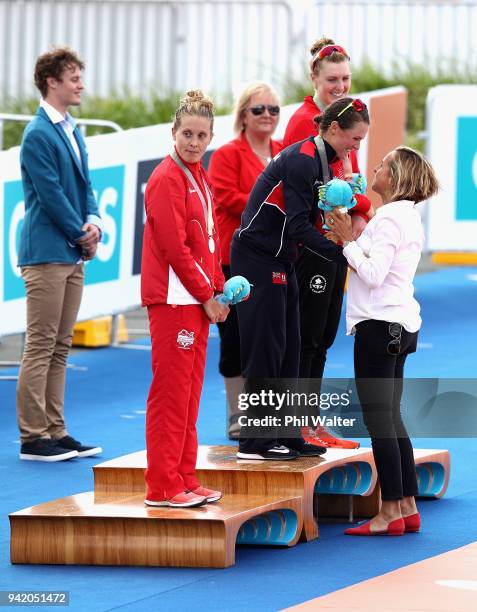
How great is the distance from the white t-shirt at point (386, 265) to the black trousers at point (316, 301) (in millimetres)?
753

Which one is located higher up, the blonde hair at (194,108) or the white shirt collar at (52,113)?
the white shirt collar at (52,113)

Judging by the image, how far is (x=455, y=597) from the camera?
597cm

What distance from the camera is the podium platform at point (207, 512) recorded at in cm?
641

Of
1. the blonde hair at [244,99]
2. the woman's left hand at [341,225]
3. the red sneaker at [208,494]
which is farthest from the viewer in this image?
the blonde hair at [244,99]

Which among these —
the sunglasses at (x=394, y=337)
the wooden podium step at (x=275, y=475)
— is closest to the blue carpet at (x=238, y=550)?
the wooden podium step at (x=275, y=475)

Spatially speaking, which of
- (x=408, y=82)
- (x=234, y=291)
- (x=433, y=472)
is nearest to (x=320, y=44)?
(x=234, y=291)

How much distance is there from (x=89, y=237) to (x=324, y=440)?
73.4 inches

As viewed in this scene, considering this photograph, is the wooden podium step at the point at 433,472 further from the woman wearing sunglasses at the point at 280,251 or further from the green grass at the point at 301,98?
the green grass at the point at 301,98

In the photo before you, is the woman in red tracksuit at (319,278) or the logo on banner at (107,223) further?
the logo on banner at (107,223)

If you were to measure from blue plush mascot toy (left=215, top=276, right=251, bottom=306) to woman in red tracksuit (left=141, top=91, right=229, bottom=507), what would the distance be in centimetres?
5

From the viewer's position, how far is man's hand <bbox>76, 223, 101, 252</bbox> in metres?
8.65

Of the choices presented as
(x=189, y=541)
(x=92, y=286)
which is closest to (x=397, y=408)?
(x=189, y=541)

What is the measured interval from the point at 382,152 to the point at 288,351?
7.64 metres

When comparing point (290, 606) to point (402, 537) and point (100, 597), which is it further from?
point (402, 537)
